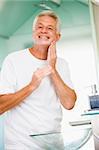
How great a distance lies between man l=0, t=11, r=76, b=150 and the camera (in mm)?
1026

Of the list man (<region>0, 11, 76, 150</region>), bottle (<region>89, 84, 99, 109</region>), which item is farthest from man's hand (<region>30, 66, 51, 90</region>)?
bottle (<region>89, 84, 99, 109</region>)

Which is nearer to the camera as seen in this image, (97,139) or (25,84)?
(97,139)

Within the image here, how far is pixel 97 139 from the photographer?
900 millimetres

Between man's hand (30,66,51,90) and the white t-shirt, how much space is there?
0.05 ft

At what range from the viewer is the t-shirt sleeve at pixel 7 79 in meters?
1.05

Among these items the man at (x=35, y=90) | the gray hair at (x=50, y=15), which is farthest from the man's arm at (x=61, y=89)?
the gray hair at (x=50, y=15)

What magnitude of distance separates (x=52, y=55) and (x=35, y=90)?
0.58 feet

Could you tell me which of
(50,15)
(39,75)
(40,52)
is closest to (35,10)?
(50,15)

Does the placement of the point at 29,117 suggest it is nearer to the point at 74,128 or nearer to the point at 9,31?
the point at 74,128

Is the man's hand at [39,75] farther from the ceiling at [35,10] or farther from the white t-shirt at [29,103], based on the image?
the ceiling at [35,10]

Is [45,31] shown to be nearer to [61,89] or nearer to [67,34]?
[67,34]

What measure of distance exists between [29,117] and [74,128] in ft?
0.61

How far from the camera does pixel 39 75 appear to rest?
1.08 meters

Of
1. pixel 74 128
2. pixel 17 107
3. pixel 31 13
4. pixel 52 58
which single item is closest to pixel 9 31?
pixel 31 13
